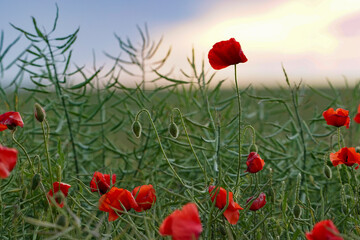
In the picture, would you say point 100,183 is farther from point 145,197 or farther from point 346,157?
point 346,157

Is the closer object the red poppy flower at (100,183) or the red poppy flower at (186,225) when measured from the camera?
the red poppy flower at (186,225)

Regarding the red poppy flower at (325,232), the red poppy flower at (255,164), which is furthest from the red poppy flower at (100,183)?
the red poppy flower at (325,232)

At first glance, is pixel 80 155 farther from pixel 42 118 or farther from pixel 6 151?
pixel 6 151

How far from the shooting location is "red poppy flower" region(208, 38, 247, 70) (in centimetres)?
99

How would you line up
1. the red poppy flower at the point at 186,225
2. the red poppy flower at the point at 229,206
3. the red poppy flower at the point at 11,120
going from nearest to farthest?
the red poppy flower at the point at 186,225 → the red poppy flower at the point at 229,206 → the red poppy flower at the point at 11,120

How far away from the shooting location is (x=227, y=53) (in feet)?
3.27

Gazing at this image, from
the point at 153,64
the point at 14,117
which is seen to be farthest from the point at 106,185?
the point at 153,64

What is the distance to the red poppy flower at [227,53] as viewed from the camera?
0.99 metres

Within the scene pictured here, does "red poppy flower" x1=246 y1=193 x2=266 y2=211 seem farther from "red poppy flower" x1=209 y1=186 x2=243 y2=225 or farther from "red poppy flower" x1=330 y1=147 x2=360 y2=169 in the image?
"red poppy flower" x1=330 y1=147 x2=360 y2=169

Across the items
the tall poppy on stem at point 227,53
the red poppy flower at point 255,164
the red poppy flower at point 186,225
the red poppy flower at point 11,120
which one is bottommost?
the red poppy flower at point 255,164

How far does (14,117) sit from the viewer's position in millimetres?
972

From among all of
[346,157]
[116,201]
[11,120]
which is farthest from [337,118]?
[11,120]

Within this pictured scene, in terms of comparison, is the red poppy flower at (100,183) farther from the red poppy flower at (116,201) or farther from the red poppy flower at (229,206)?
the red poppy flower at (229,206)

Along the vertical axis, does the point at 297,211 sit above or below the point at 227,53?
below
